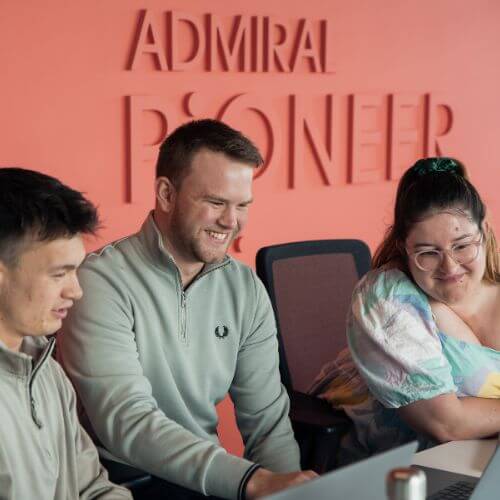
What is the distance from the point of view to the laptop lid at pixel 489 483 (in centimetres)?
147

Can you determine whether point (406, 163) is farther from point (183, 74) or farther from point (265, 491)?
point (265, 491)

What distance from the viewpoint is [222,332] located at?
7.60 ft

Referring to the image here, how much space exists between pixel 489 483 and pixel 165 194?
3.54 ft

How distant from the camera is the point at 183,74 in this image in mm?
4016

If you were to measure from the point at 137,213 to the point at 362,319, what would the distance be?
1.81 meters

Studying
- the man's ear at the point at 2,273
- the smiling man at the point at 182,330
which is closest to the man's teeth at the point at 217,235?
the smiling man at the point at 182,330

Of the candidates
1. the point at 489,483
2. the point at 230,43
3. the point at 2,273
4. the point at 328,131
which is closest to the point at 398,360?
the point at 489,483

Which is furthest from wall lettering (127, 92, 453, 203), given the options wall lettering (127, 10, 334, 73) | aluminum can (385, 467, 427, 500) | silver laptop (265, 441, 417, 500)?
aluminum can (385, 467, 427, 500)

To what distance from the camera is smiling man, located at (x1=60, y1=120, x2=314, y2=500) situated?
203 cm

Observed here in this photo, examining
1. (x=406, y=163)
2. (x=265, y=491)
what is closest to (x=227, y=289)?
(x=265, y=491)

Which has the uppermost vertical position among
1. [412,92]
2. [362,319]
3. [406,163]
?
[412,92]

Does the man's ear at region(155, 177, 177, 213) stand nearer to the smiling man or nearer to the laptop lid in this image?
the smiling man

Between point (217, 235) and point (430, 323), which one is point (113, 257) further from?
point (430, 323)

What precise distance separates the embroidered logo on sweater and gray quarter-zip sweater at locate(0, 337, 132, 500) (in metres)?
0.55
